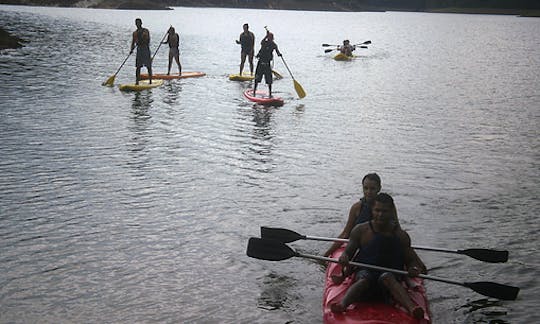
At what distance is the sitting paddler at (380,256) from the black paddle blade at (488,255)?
4.97 feet

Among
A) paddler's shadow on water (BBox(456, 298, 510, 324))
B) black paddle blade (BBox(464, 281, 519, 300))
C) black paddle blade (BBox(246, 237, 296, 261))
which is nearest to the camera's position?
black paddle blade (BBox(464, 281, 519, 300))

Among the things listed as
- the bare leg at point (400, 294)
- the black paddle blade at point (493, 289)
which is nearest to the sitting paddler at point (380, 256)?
the bare leg at point (400, 294)

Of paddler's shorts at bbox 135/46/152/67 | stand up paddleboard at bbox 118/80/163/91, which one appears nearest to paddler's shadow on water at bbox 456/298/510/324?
paddler's shorts at bbox 135/46/152/67

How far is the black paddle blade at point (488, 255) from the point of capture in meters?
9.23

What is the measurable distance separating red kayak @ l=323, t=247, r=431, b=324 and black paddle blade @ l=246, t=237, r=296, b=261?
102 centimetres

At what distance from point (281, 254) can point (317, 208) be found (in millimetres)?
4121

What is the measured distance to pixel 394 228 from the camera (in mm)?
8078

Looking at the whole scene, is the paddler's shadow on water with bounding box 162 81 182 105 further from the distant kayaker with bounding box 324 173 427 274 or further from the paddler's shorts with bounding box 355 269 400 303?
the paddler's shorts with bounding box 355 269 400 303

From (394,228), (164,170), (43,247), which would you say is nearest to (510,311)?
(394,228)

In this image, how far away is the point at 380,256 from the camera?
8.02 meters

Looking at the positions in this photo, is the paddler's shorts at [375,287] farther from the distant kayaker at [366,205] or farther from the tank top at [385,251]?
the distant kayaker at [366,205]

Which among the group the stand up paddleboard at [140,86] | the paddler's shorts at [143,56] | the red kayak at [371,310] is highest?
the paddler's shorts at [143,56]

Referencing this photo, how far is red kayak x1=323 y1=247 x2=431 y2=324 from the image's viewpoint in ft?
24.0

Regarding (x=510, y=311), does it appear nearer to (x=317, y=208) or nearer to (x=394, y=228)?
(x=394, y=228)
